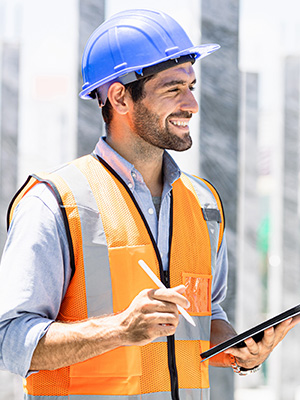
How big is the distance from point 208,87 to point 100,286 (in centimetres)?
306

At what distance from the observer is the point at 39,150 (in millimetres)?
18000

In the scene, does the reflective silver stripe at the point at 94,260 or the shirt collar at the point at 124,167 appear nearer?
the reflective silver stripe at the point at 94,260

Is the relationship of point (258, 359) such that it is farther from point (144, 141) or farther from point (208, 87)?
point (208, 87)

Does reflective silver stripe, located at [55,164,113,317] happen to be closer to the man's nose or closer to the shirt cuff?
the shirt cuff

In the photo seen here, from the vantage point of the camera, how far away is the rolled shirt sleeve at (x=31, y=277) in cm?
212

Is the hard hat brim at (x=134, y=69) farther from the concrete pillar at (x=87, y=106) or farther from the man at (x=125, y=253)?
the concrete pillar at (x=87, y=106)

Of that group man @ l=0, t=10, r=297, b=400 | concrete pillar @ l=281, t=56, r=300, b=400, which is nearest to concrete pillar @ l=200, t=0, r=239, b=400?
man @ l=0, t=10, r=297, b=400

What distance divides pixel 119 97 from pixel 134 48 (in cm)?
19

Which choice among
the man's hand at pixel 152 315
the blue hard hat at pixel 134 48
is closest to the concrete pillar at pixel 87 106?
the blue hard hat at pixel 134 48

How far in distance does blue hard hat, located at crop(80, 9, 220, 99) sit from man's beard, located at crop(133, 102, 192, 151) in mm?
139

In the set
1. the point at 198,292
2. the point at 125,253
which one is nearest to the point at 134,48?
the point at 125,253

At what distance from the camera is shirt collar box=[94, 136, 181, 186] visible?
2.57m

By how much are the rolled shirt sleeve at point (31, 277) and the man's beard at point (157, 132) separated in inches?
19.3

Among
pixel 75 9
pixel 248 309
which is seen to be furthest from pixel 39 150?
pixel 75 9
